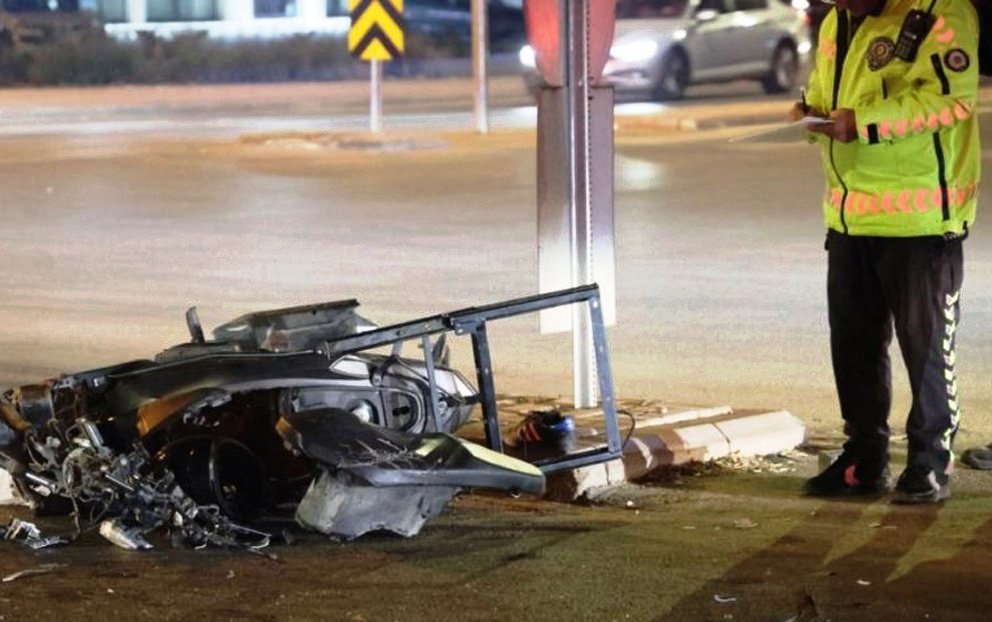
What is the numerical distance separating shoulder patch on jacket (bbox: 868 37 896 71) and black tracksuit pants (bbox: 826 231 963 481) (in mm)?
567

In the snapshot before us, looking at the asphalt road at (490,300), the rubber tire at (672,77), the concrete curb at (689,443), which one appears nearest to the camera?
the asphalt road at (490,300)

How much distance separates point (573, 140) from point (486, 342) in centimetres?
160

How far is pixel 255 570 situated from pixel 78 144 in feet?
55.7

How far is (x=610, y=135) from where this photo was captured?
7.56 metres

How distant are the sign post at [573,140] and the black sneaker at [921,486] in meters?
1.51

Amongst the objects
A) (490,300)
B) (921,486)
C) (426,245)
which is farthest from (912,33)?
(426,245)

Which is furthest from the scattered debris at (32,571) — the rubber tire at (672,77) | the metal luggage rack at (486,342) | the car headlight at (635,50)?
the rubber tire at (672,77)

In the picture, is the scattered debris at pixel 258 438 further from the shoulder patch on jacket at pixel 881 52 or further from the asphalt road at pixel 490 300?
the shoulder patch on jacket at pixel 881 52

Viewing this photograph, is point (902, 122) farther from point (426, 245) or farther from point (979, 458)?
point (426, 245)

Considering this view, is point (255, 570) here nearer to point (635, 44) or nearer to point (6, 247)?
point (6, 247)

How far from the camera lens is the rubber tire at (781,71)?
2781 cm

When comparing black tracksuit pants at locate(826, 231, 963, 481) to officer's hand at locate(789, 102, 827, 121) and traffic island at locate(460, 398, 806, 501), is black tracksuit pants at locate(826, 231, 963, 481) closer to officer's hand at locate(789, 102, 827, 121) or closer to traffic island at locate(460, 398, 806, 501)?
officer's hand at locate(789, 102, 827, 121)

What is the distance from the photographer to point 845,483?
6.60m

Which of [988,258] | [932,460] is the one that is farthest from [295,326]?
[988,258]
